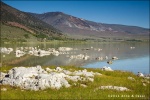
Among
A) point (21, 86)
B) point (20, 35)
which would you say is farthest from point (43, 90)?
point (20, 35)

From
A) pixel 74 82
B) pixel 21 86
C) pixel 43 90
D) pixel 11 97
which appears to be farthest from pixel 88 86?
pixel 11 97

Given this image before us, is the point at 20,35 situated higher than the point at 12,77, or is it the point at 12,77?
the point at 20,35

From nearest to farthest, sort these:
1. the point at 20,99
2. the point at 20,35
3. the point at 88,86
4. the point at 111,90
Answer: the point at 20,99 → the point at 111,90 → the point at 88,86 → the point at 20,35

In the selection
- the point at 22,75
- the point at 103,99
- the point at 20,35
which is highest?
the point at 20,35

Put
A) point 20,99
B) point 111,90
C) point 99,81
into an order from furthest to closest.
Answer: point 99,81 < point 111,90 < point 20,99

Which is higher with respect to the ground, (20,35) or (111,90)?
(20,35)

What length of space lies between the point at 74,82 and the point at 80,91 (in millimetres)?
3116

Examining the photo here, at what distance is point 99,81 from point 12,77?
323 inches

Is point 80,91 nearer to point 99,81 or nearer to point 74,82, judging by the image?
point 74,82

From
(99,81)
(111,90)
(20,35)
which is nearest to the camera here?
(111,90)

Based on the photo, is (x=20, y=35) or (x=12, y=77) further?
(x=20, y=35)

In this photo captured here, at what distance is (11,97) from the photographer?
1767 cm

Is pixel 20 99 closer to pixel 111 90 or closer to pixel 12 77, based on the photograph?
pixel 12 77

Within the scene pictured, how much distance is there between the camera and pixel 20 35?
7746 inches
